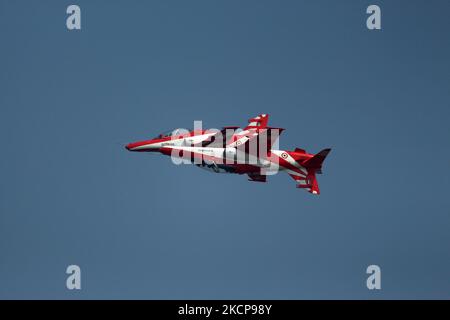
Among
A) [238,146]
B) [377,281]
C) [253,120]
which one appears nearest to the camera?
[238,146]

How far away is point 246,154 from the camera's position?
72.1 meters

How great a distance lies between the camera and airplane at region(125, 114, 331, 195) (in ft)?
236

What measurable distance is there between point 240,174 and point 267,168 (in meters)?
2.68

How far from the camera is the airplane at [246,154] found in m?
72.1

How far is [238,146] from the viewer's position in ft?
238

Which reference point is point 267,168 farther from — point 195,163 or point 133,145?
point 133,145

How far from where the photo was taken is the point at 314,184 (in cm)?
7331

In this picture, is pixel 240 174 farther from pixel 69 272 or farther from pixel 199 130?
pixel 69 272

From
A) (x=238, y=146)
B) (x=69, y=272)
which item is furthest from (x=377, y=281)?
(x=69, y=272)

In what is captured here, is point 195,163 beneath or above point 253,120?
beneath
